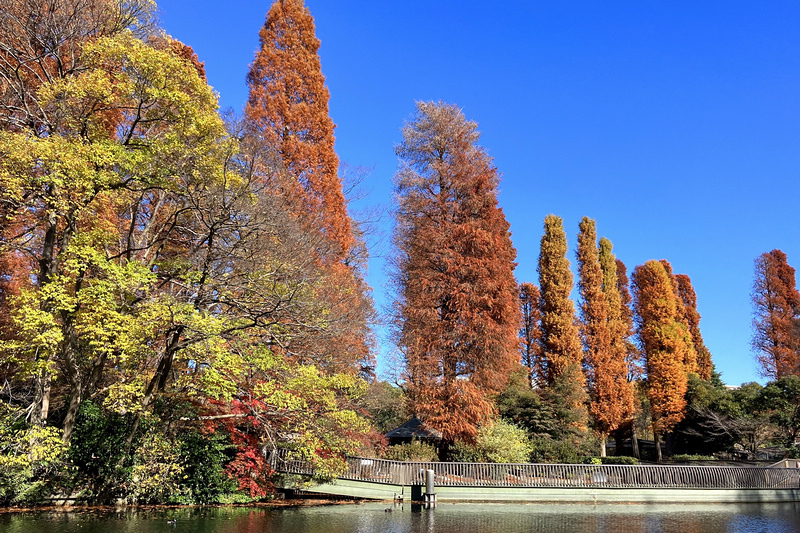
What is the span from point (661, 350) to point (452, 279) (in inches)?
796

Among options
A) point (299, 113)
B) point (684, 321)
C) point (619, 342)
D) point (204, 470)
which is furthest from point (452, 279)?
point (684, 321)

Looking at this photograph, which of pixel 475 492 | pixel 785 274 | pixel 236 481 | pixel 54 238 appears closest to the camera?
pixel 54 238

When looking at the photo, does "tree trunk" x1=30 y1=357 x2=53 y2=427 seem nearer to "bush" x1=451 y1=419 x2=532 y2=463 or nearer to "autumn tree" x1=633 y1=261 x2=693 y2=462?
"bush" x1=451 y1=419 x2=532 y2=463

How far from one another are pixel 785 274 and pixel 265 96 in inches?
1567

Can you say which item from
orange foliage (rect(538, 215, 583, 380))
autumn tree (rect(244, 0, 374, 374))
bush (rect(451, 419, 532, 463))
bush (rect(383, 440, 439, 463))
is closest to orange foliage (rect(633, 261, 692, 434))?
orange foliage (rect(538, 215, 583, 380))

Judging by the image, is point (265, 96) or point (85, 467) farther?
point (265, 96)

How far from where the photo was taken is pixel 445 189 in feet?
77.2

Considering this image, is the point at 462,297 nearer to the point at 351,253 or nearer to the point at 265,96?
the point at 351,253

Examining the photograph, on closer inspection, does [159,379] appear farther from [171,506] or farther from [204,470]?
[171,506]

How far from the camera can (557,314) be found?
101 feet

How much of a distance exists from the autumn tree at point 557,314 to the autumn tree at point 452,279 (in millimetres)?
7475

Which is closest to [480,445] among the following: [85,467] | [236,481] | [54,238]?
[236,481]

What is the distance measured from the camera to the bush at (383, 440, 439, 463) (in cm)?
1956

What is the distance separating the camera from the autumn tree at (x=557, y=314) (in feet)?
96.1
